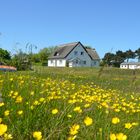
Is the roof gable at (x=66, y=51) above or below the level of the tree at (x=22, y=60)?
above

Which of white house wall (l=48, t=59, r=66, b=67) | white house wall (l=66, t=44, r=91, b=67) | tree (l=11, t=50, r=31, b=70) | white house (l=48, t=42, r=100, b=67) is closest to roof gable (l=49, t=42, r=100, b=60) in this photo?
white house (l=48, t=42, r=100, b=67)

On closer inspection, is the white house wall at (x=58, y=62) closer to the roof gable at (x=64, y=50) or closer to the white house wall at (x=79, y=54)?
the roof gable at (x=64, y=50)

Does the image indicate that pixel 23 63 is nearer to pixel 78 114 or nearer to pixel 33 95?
pixel 33 95

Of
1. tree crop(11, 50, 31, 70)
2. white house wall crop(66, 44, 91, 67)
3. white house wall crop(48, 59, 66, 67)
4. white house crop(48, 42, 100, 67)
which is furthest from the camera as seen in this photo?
white house wall crop(48, 59, 66, 67)

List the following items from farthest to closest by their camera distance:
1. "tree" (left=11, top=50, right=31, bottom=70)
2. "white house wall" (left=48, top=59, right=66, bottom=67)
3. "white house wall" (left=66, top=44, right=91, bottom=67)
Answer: "white house wall" (left=48, top=59, right=66, bottom=67) → "white house wall" (left=66, top=44, right=91, bottom=67) → "tree" (left=11, top=50, right=31, bottom=70)

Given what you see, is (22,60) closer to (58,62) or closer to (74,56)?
(74,56)

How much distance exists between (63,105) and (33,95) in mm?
472

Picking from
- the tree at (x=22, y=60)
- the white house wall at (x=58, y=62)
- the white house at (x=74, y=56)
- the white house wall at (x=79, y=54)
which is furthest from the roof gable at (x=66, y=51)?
the tree at (x=22, y=60)

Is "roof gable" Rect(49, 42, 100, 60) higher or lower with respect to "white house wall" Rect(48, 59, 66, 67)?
higher

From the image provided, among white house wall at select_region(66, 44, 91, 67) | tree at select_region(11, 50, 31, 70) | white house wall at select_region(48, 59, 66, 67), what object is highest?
white house wall at select_region(66, 44, 91, 67)

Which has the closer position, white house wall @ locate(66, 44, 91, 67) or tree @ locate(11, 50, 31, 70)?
tree @ locate(11, 50, 31, 70)

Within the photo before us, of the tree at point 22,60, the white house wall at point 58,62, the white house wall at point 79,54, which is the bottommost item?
the tree at point 22,60

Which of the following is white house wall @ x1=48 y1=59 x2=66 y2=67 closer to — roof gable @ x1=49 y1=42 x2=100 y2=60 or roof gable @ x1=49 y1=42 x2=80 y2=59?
roof gable @ x1=49 y1=42 x2=100 y2=60

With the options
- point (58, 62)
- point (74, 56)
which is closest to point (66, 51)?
point (74, 56)
